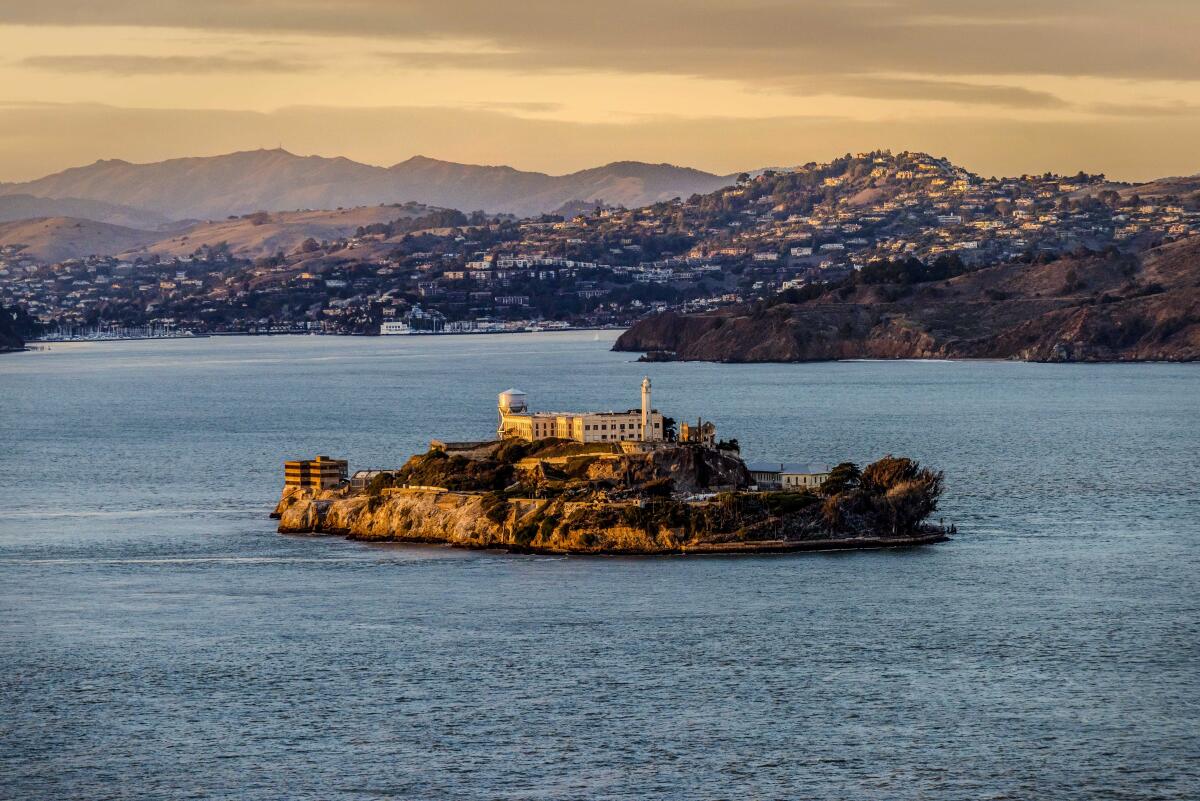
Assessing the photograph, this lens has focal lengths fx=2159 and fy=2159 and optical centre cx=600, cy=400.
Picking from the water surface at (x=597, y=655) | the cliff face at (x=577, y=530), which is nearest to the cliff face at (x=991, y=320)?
the water surface at (x=597, y=655)

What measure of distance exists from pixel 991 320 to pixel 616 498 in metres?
122

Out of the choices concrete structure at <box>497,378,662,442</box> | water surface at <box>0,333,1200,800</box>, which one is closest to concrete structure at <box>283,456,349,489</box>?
water surface at <box>0,333,1200,800</box>

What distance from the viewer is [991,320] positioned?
176125 mm

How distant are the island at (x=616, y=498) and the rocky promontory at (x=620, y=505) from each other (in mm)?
40

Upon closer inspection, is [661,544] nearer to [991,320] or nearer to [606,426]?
[606,426]

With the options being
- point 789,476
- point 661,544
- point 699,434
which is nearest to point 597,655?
point 661,544

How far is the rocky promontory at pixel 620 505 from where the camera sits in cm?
5650

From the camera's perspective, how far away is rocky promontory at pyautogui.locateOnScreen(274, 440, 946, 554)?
5650cm

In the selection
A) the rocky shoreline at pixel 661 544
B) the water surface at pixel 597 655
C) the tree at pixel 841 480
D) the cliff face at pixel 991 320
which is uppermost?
the cliff face at pixel 991 320

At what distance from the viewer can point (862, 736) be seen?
37156mm

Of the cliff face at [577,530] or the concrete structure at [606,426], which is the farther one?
the concrete structure at [606,426]

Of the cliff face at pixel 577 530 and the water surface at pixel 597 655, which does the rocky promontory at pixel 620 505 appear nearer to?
the cliff face at pixel 577 530

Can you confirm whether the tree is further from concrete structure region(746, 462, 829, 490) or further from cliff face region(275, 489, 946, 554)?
cliff face region(275, 489, 946, 554)

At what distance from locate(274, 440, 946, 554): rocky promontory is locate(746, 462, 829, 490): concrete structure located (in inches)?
30.7
